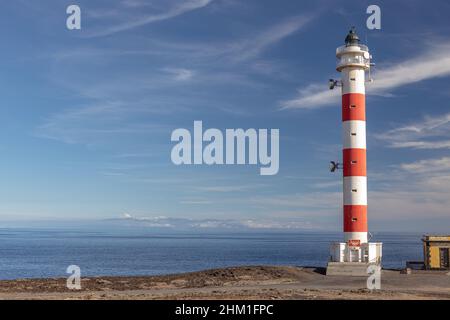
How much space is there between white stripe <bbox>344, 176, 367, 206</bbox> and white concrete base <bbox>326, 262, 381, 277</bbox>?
197 inches

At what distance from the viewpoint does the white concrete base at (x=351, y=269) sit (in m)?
46.1

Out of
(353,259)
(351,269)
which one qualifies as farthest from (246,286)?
(353,259)

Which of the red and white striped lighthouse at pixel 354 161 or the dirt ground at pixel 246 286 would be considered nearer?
the dirt ground at pixel 246 286

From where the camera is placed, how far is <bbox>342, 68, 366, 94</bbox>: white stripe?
4878cm

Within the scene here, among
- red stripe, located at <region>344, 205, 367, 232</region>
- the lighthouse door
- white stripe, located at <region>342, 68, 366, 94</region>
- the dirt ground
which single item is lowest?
the dirt ground

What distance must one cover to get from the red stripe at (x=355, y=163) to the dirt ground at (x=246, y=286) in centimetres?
837

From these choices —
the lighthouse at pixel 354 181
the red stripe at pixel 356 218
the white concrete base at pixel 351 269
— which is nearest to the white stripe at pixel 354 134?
the lighthouse at pixel 354 181

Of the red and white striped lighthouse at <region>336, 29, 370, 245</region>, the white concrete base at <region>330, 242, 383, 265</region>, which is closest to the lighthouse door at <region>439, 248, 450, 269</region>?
the white concrete base at <region>330, 242, 383, 265</region>

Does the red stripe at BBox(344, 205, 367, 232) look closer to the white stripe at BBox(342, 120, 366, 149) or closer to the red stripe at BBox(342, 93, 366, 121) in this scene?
the white stripe at BBox(342, 120, 366, 149)

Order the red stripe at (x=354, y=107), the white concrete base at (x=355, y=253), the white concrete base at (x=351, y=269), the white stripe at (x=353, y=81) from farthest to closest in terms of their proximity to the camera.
Result: 1. the white stripe at (x=353, y=81)
2. the red stripe at (x=354, y=107)
3. the white concrete base at (x=355, y=253)
4. the white concrete base at (x=351, y=269)
